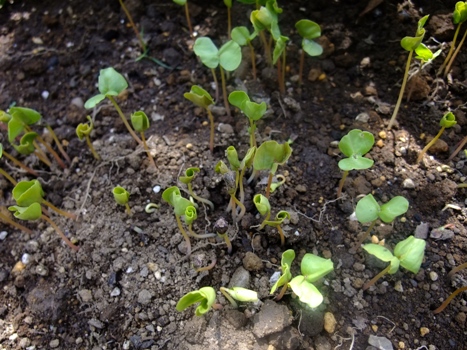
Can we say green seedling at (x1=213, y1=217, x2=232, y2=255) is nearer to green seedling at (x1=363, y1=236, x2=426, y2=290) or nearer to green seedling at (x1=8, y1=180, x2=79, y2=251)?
green seedling at (x1=363, y1=236, x2=426, y2=290)

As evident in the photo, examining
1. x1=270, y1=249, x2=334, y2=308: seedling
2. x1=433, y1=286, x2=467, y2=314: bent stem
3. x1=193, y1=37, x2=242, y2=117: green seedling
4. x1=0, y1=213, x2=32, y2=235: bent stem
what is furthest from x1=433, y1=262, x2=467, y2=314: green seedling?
x1=0, y1=213, x2=32, y2=235: bent stem

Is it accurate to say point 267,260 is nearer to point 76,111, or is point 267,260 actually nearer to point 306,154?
point 306,154

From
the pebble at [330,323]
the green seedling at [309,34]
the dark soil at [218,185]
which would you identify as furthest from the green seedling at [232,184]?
the green seedling at [309,34]


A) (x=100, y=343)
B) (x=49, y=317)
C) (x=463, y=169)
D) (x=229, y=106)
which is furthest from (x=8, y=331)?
(x=463, y=169)

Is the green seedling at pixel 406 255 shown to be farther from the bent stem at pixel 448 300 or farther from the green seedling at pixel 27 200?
the green seedling at pixel 27 200

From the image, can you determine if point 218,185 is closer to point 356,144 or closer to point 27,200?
point 356,144

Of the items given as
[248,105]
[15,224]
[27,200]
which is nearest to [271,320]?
[248,105]
